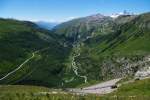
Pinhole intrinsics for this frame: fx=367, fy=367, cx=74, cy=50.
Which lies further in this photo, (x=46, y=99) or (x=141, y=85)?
(x=141, y=85)

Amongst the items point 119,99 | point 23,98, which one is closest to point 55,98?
point 23,98

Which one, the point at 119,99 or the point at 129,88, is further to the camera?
the point at 129,88

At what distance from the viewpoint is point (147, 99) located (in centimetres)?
4453

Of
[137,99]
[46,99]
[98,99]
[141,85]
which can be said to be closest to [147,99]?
[137,99]

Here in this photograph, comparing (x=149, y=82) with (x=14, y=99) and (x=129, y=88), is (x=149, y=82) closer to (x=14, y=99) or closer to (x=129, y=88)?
(x=129, y=88)

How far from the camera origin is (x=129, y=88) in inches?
3708

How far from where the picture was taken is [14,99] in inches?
1695

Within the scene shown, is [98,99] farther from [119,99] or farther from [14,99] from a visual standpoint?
[14,99]

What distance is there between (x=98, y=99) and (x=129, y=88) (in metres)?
51.9

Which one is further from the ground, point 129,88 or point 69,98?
point 69,98

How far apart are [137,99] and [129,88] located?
50.5m

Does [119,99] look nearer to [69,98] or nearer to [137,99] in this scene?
[137,99]

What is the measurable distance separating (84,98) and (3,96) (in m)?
9.89

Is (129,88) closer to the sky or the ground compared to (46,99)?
closer to the ground
